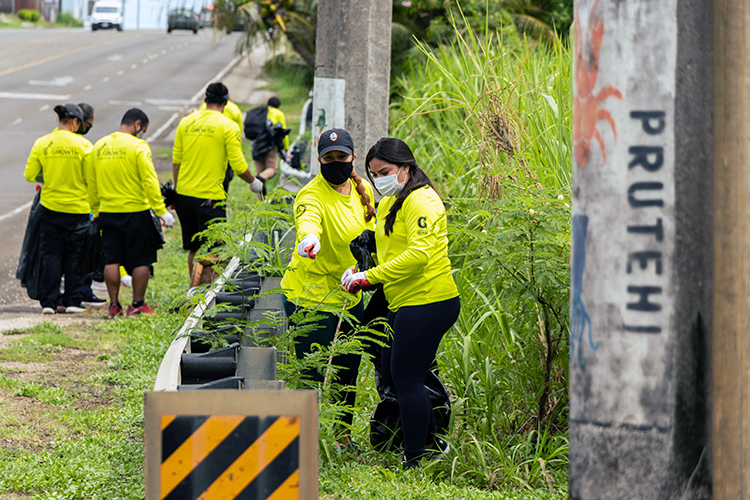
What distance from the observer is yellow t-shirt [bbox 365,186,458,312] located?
424 centimetres

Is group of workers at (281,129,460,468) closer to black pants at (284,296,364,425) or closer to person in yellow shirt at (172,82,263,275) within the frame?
black pants at (284,296,364,425)

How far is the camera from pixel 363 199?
5.03 metres

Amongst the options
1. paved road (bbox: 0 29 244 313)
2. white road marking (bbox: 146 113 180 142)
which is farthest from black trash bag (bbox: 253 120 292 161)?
white road marking (bbox: 146 113 180 142)

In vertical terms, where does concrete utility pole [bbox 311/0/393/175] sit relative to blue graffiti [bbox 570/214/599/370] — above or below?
above

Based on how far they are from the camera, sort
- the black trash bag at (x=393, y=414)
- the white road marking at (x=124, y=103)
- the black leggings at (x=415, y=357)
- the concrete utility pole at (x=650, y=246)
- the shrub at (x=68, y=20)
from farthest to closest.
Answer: the shrub at (x=68, y=20), the white road marking at (x=124, y=103), the black trash bag at (x=393, y=414), the black leggings at (x=415, y=357), the concrete utility pole at (x=650, y=246)

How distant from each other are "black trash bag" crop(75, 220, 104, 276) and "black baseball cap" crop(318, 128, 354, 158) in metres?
4.31

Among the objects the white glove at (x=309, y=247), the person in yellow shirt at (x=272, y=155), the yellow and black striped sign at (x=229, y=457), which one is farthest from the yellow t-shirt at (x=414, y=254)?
the person in yellow shirt at (x=272, y=155)

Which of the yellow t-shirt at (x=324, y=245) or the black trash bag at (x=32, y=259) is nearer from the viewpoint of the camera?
the yellow t-shirt at (x=324, y=245)

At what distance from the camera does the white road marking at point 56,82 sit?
31438 millimetres

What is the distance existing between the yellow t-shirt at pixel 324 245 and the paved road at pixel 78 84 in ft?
16.1

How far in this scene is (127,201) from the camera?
7.77 metres

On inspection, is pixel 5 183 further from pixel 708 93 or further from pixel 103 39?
pixel 103 39

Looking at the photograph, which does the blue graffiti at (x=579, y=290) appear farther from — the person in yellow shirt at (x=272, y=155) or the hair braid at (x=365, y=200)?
the person in yellow shirt at (x=272, y=155)

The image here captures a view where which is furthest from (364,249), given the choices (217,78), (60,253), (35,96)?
(217,78)
